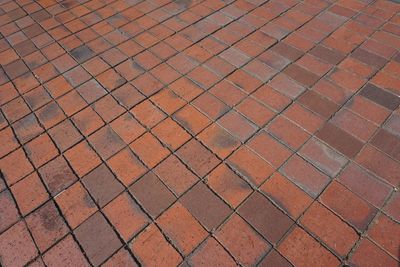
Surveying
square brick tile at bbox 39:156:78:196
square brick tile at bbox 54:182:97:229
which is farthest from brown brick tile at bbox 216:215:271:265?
square brick tile at bbox 39:156:78:196

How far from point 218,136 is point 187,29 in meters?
1.41

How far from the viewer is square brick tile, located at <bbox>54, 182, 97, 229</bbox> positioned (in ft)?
6.53

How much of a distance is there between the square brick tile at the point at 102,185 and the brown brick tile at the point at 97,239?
12 cm

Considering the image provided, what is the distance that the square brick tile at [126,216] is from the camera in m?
1.93

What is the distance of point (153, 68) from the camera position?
2.85 metres

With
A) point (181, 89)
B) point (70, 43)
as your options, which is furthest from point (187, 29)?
point (70, 43)

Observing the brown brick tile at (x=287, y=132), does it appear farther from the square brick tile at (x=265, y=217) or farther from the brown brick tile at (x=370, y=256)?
the brown brick tile at (x=370, y=256)

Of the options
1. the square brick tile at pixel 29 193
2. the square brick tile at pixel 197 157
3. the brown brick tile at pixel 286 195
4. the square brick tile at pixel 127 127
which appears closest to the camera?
the brown brick tile at pixel 286 195

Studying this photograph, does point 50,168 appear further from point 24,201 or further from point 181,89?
point 181,89

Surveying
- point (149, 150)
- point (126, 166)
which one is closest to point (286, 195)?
point (149, 150)

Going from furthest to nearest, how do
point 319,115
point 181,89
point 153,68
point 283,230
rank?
1. point 153,68
2. point 181,89
3. point 319,115
4. point 283,230

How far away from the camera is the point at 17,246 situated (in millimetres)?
1903

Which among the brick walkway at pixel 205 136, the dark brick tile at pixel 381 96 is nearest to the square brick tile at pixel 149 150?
the brick walkway at pixel 205 136

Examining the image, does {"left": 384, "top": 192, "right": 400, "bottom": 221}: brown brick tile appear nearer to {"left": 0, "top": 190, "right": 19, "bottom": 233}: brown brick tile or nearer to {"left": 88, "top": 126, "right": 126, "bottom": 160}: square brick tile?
{"left": 88, "top": 126, "right": 126, "bottom": 160}: square brick tile
